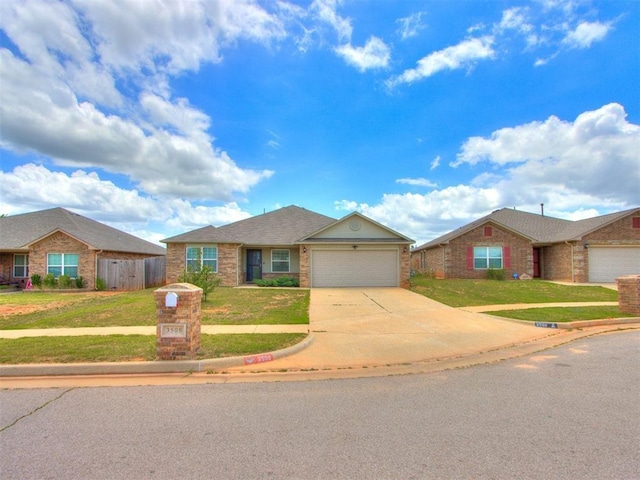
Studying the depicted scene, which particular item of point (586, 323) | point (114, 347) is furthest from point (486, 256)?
point (114, 347)

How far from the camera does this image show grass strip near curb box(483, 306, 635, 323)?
10.7 metres

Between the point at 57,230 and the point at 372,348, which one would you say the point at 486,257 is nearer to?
the point at 372,348

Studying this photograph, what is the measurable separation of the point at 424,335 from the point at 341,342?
2.21 metres

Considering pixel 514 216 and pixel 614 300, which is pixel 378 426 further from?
pixel 514 216

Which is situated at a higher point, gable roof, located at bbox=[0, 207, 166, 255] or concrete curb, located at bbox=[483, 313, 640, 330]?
gable roof, located at bbox=[0, 207, 166, 255]

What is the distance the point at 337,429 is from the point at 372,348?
3794 mm

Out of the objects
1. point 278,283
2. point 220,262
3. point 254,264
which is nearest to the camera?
point 278,283

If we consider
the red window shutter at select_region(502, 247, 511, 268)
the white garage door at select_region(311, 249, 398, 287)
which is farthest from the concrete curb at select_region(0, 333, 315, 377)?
the red window shutter at select_region(502, 247, 511, 268)

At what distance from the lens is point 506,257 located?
25.2 m

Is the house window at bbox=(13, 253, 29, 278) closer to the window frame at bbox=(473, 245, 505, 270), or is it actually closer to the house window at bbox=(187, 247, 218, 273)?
the house window at bbox=(187, 247, 218, 273)

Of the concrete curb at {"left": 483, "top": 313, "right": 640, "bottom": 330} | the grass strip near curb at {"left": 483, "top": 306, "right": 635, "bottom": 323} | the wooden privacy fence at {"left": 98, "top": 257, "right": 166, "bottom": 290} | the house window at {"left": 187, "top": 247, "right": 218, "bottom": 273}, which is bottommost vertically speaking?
the concrete curb at {"left": 483, "top": 313, "right": 640, "bottom": 330}

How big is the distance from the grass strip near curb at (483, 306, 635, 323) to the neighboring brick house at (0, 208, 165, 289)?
826 inches

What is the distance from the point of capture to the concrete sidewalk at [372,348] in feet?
19.4

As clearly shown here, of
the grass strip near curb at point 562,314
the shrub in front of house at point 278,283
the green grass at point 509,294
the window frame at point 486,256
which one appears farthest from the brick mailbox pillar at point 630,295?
the shrub in front of house at point 278,283
